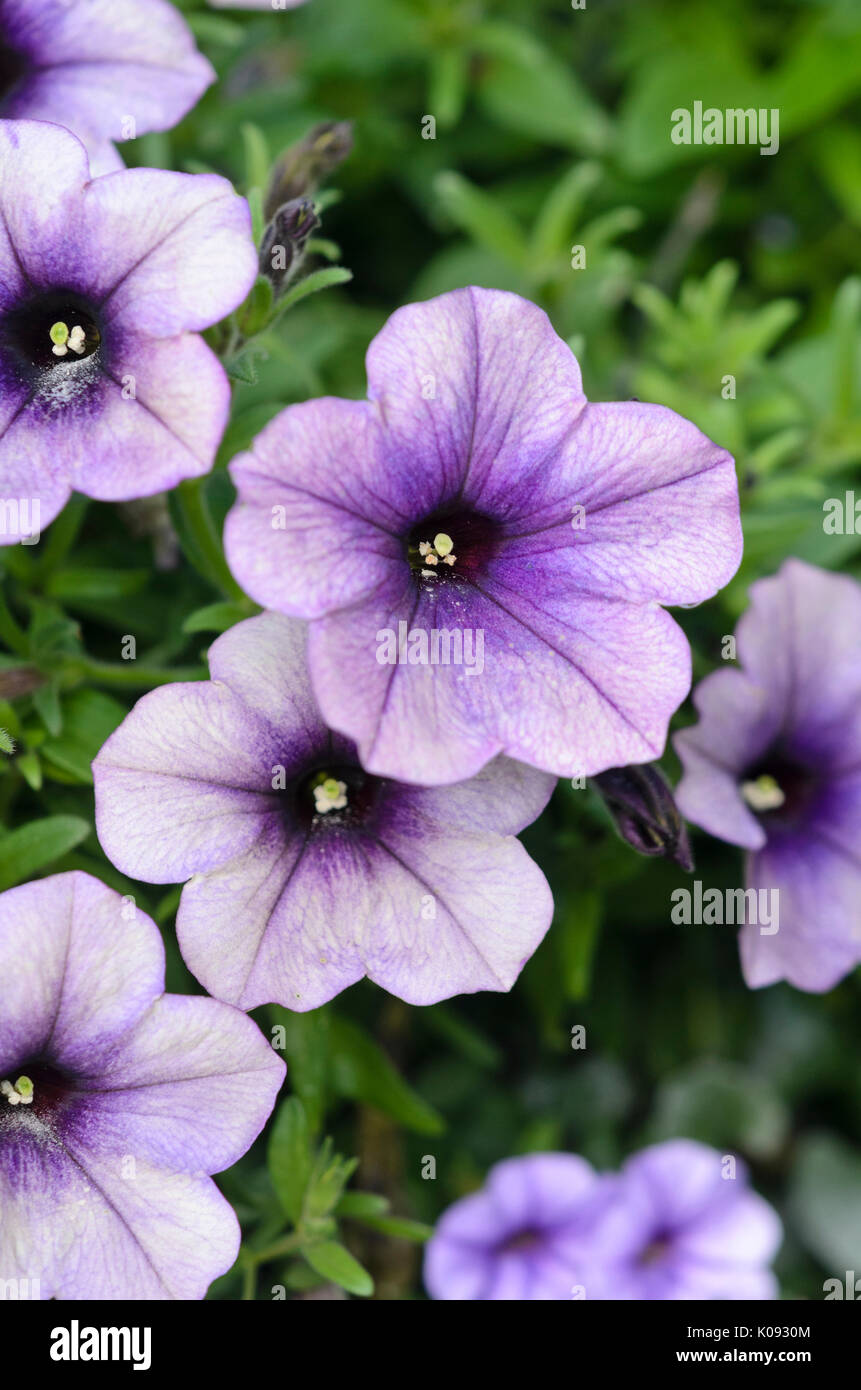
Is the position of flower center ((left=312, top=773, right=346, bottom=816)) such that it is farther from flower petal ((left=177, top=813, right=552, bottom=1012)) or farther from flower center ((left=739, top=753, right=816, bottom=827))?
flower center ((left=739, top=753, right=816, bottom=827))

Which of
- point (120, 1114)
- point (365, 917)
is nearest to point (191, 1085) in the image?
point (120, 1114)

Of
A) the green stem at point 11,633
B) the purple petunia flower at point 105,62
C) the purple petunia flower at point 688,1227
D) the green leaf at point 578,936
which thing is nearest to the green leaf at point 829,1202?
the purple petunia flower at point 688,1227

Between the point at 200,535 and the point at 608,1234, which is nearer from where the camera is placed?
the point at 200,535

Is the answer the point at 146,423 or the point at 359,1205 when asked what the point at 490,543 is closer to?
the point at 146,423

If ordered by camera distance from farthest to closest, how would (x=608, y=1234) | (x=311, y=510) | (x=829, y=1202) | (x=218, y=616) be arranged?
(x=829, y=1202) < (x=608, y=1234) < (x=218, y=616) < (x=311, y=510)

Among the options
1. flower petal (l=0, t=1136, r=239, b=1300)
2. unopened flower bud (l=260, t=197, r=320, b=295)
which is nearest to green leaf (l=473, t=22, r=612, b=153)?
unopened flower bud (l=260, t=197, r=320, b=295)

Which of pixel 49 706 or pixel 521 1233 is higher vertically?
pixel 49 706
